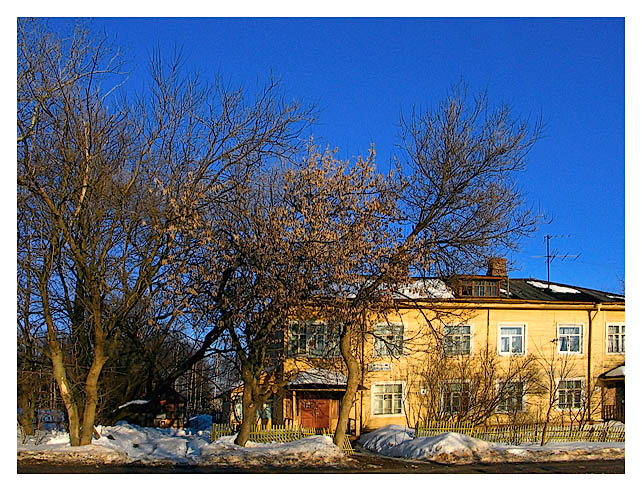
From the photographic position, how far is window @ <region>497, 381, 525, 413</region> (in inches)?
895

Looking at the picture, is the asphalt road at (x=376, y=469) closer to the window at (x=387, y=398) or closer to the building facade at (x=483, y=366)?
the building facade at (x=483, y=366)

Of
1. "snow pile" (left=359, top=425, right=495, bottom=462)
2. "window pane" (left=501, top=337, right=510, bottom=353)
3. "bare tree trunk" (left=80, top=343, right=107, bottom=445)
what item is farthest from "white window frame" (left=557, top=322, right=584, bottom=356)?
"bare tree trunk" (left=80, top=343, right=107, bottom=445)

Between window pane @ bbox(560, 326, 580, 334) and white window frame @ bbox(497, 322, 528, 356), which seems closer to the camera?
white window frame @ bbox(497, 322, 528, 356)

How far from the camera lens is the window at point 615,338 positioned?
83.9 ft

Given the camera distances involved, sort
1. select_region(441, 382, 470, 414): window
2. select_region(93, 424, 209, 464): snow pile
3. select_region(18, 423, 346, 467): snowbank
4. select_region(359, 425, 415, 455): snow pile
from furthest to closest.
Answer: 1. select_region(441, 382, 470, 414): window
2. select_region(359, 425, 415, 455): snow pile
3. select_region(93, 424, 209, 464): snow pile
4. select_region(18, 423, 346, 467): snowbank

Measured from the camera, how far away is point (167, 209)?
15922mm

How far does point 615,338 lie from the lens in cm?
2573

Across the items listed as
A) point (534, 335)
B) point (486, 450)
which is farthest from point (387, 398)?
point (486, 450)

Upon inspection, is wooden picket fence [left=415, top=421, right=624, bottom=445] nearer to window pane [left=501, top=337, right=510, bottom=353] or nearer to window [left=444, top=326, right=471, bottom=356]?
window [left=444, top=326, right=471, bottom=356]

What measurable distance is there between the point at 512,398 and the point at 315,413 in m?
6.55

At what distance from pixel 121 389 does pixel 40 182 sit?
9451 millimetres

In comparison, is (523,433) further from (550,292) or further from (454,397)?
(550,292)

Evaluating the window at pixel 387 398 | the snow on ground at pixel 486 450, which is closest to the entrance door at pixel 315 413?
the window at pixel 387 398

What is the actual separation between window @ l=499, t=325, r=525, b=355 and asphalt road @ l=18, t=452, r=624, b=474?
28.8 ft
